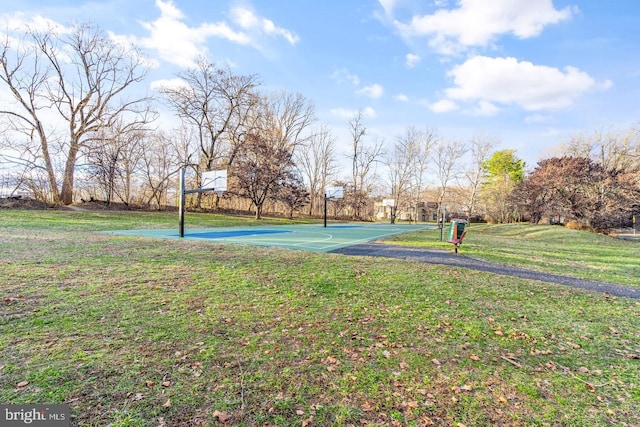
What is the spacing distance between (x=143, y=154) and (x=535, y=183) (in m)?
33.0

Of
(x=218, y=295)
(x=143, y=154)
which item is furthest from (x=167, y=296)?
(x=143, y=154)

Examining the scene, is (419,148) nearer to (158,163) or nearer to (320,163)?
(320,163)

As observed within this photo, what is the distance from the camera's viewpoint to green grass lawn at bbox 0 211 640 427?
1.95 m

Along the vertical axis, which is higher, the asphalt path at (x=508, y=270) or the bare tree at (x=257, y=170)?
the bare tree at (x=257, y=170)

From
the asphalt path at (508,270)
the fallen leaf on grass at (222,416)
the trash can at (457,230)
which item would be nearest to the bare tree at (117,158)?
the asphalt path at (508,270)

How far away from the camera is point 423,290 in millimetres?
4785

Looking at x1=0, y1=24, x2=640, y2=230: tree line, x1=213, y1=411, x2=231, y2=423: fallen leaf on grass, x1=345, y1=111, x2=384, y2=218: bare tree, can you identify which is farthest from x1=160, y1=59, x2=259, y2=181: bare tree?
x1=213, y1=411, x2=231, y2=423: fallen leaf on grass

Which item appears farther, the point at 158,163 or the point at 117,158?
the point at 158,163

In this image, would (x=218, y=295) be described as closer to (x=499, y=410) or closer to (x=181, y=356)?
(x=181, y=356)

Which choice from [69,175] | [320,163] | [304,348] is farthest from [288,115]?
[304,348]

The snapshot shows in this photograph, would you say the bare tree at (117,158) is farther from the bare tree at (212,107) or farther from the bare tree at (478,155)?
the bare tree at (478,155)

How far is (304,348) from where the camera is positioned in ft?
9.08

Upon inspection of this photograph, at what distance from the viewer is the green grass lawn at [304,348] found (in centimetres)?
195

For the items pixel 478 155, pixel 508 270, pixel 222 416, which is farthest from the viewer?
pixel 478 155
